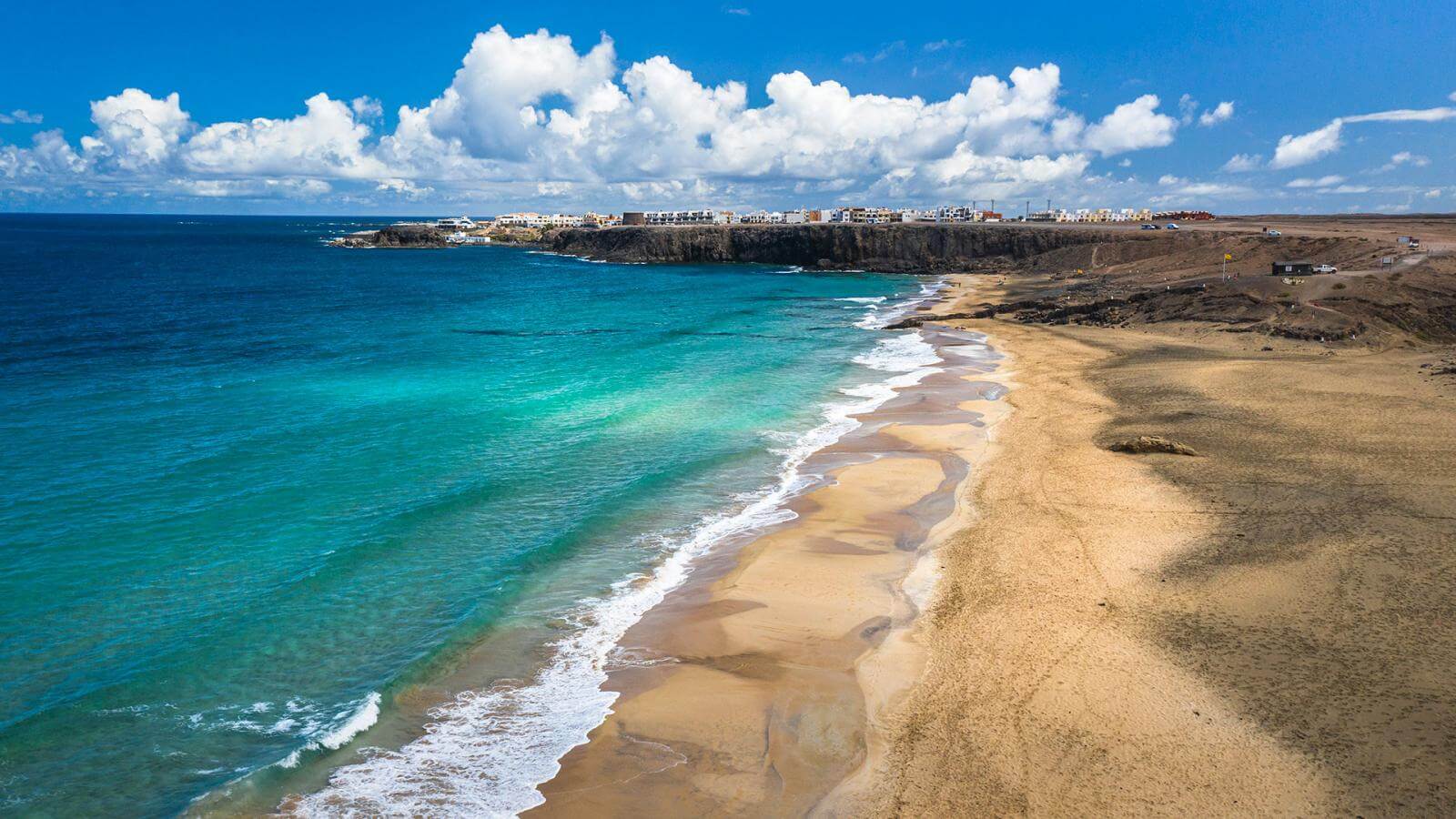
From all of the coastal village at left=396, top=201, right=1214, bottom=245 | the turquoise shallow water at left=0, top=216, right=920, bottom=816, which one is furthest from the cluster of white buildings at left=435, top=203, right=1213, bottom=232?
the turquoise shallow water at left=0, top=216, right=920, bottom=816

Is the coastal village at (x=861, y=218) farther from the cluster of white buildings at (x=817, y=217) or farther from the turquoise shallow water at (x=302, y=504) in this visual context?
the turquoise shallow water at (x=302, y=504)

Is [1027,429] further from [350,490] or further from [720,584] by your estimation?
[350,490]

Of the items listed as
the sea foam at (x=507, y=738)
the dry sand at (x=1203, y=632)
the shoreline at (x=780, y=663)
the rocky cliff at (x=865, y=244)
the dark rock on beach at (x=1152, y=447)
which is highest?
the rocky cliff at (x=865, y=244)

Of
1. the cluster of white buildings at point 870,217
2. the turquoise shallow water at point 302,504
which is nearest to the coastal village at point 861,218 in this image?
the cluster of white buildings at point 870,217

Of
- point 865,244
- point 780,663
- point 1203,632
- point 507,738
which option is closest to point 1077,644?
point 1203,632

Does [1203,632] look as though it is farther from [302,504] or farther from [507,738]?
[302,504]

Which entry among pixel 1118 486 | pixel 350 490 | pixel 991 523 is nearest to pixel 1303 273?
pixel 1118 486
